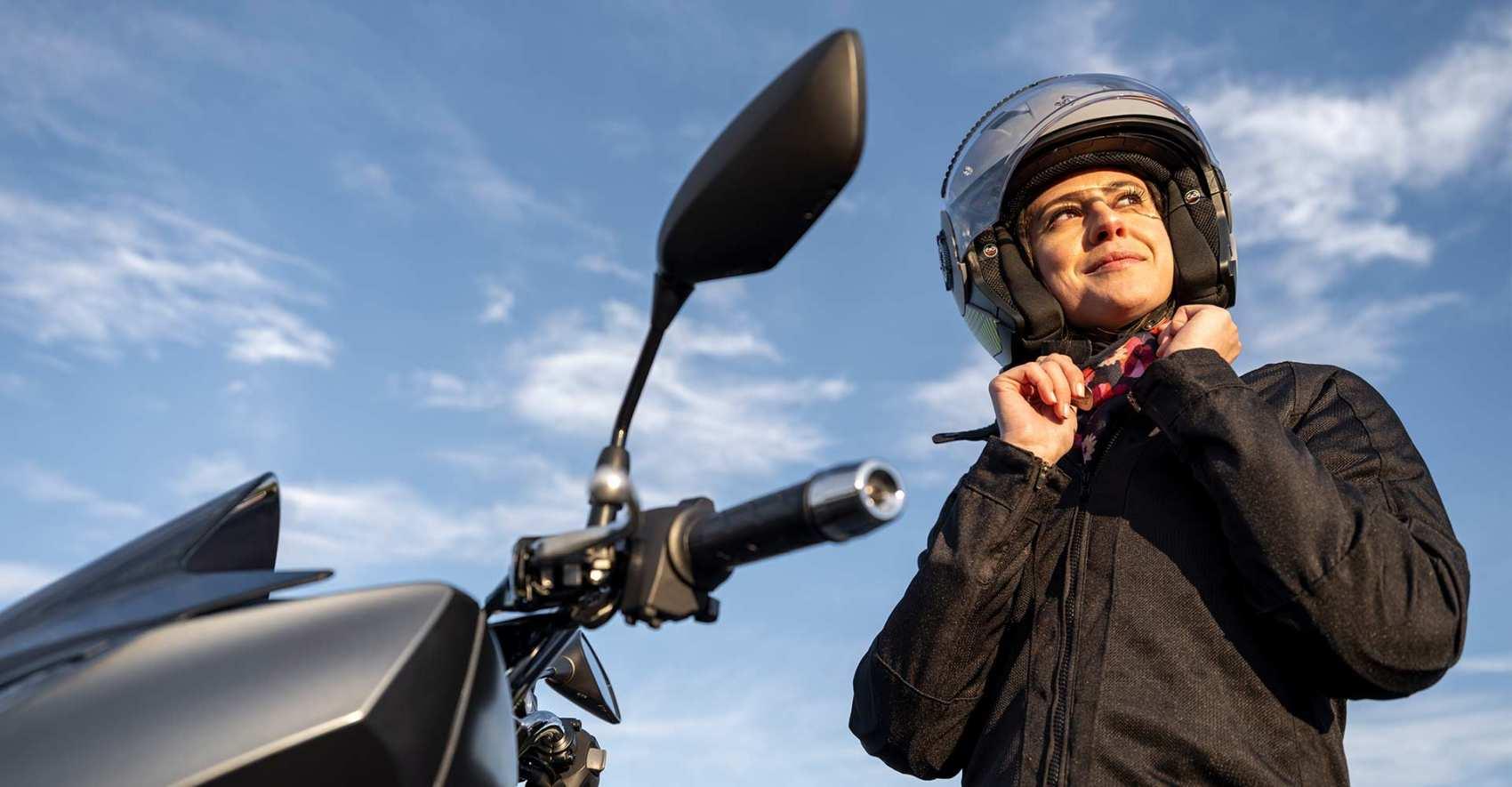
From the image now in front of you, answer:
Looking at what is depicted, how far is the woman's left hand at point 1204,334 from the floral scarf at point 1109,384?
0.07m

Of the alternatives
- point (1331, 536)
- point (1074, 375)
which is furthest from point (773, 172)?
point (1074, 375)

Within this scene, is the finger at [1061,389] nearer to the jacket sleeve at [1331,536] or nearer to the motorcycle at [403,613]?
the jacket sleeve at [1331,536]

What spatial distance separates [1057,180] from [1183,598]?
140 centimetres

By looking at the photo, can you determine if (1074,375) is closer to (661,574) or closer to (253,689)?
(661,574)

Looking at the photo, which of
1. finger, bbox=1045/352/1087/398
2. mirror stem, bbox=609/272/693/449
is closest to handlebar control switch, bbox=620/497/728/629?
mirror stem, bbox=609/272/693/449

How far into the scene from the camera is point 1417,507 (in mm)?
2367

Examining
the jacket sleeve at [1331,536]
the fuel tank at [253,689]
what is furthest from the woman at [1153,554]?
the fuel tank at [253,689]

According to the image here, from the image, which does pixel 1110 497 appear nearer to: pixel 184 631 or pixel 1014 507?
pixel 1014 507

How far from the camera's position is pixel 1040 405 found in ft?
9.19

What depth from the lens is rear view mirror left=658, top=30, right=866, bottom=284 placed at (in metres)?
1.31

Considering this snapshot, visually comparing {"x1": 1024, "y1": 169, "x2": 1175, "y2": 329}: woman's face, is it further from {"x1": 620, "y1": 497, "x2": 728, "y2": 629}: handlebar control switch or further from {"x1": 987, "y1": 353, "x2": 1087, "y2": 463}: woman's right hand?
{"x1": 620, "y1": 497, "x2": 728, "y2": 629}: handlebar control switch

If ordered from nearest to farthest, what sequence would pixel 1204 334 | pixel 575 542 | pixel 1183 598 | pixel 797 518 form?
pixel 797 518
pixel 575 542
pixel 1183 598
pixel 1204 334

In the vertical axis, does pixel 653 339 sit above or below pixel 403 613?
above

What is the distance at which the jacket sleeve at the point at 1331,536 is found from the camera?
2.16 metres
